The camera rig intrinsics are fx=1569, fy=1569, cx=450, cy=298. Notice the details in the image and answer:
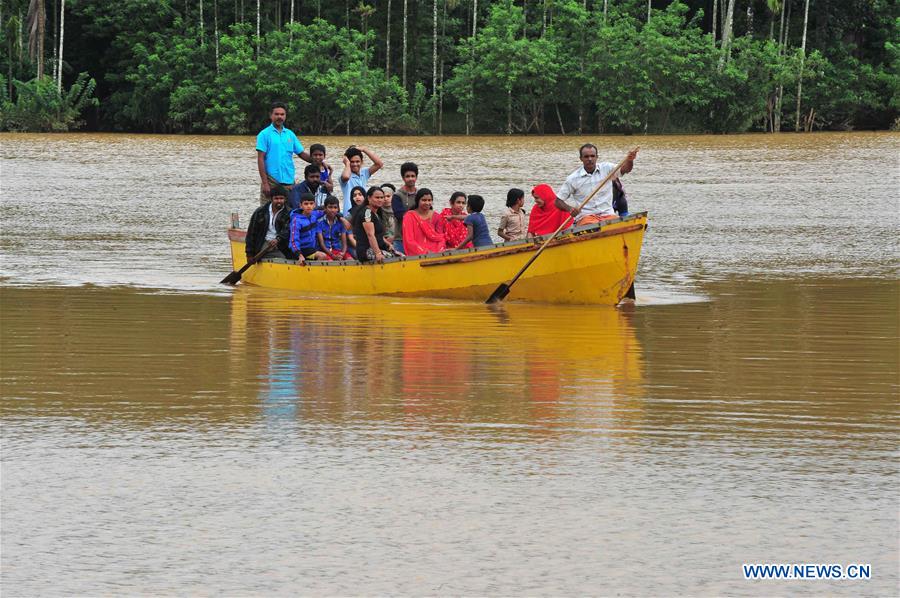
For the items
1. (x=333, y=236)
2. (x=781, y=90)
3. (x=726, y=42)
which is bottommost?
(x=333, y=236)

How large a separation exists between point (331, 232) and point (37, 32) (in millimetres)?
42998

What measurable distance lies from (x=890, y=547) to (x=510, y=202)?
8.88m

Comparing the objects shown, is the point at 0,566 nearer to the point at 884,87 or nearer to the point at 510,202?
the point at 510,202

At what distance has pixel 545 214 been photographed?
14.0m

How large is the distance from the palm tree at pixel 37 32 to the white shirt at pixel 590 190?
42.7 meters

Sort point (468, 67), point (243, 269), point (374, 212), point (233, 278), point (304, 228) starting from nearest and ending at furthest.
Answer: point (374, 212), point (304, 228), point (243, 269), point (233, 278), point (468, 67)

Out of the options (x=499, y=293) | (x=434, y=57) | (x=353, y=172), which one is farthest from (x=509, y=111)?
(x=499, y=293)

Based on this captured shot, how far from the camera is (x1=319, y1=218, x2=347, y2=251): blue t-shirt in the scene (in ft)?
48.5

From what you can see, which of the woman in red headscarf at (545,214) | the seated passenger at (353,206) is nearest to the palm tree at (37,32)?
the seated passenger at (353,206)

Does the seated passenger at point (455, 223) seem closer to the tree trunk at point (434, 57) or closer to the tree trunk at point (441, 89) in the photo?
the tree trunk at point (434, 57)

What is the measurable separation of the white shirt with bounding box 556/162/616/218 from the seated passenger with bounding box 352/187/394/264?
1.69m

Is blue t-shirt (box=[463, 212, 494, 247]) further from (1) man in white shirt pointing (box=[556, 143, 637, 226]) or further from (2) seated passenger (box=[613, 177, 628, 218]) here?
(2) seated passenger (box=[613, 177, 628, 218])

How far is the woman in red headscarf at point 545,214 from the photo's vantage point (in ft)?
45.6

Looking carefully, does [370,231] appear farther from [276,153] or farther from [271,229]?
[271,229]
